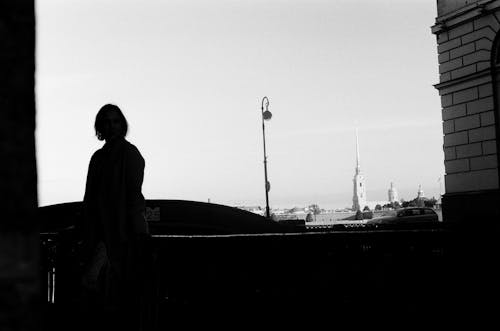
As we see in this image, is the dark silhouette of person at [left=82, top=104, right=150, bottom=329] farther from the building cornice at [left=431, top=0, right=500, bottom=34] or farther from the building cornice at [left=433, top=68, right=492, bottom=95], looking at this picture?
the building cornice at [left=431, top=0, right=500, bottom=34]

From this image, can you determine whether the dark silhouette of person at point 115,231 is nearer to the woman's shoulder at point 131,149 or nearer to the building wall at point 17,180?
the woman's shoulder at point 131,149

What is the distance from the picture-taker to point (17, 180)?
4.12 feet

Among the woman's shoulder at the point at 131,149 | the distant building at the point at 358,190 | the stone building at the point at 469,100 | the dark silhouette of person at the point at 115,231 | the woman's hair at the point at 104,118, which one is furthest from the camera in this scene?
the distant building at the point at 358,190

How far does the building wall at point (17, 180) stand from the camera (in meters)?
1.23

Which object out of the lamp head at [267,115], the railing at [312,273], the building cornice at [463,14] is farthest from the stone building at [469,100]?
the lamp head at [267,115]

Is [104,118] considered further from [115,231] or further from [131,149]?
[115,231]

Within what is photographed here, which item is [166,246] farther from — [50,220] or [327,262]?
[50,220]

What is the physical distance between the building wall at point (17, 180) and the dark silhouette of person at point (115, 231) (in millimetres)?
2749

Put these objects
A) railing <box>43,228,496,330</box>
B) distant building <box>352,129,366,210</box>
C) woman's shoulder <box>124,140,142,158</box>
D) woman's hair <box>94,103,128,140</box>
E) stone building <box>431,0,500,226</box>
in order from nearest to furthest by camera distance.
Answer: railing <box>43,228,496,330</box>, woman's shoulder <box>124,140,142,158</box>, woman's hair <box>94,103,128,140</box>, stone building <box>431,0,500,226</box>, distant building <box>352,129,366,210</box>

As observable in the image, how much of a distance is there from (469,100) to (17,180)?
16.4 metres

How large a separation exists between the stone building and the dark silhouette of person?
1242 centimetres

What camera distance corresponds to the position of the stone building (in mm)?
15367

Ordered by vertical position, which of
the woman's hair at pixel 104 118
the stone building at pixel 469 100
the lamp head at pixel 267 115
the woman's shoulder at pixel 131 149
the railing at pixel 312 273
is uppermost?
the lamp head at pixel 267 115

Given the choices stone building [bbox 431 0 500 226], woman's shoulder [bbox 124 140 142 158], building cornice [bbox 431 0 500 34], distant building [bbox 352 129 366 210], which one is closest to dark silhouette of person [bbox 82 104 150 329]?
woman's shoulder [bbox 124 140 142 158]
